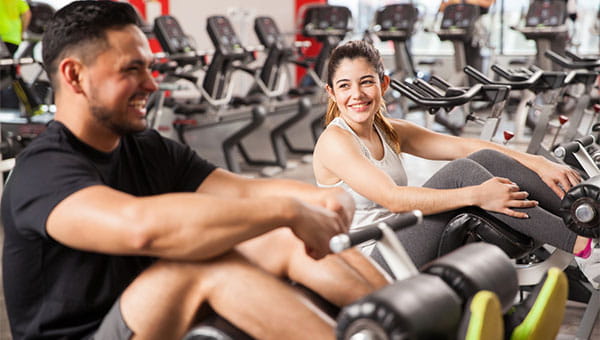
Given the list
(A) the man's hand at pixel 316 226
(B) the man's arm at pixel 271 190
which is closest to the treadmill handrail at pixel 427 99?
(B) the man's arm at pixel 271 190

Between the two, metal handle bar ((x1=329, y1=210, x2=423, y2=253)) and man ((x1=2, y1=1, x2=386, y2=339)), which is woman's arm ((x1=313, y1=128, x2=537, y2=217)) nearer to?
man ((x1=2, y1=1, x2=386, y2=339))

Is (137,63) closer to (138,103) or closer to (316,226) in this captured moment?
(138,103)

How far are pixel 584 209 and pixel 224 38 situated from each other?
16.1 ft

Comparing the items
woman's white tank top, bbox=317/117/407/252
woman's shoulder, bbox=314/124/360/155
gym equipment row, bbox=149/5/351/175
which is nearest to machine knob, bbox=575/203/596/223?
woman's white tank top, bbox=317/117/407/252

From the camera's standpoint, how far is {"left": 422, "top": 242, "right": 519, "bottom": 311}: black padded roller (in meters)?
1.39

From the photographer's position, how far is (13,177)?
4.92 ft

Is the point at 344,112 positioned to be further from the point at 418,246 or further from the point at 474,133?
the point at 474,133

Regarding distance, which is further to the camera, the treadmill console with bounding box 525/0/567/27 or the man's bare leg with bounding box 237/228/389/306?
the treadmill console with bounding box 525/0/567/27

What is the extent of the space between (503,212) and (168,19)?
15.5 feet

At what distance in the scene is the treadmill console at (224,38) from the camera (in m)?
6.49

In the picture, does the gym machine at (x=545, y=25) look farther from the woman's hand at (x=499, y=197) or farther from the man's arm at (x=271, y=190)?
the man's arm at (x=271, y=190)

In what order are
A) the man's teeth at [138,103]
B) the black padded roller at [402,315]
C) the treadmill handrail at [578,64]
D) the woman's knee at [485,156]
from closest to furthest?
the black padded roller at [402,315], the man's teeth at [138,103], the woman's knee at [485,156], the treadmill handrail at [578,64]

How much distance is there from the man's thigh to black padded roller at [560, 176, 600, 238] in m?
1.34

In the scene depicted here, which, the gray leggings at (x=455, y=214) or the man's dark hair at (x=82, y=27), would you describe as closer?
the man's dark hair at (x=82, y=27)
